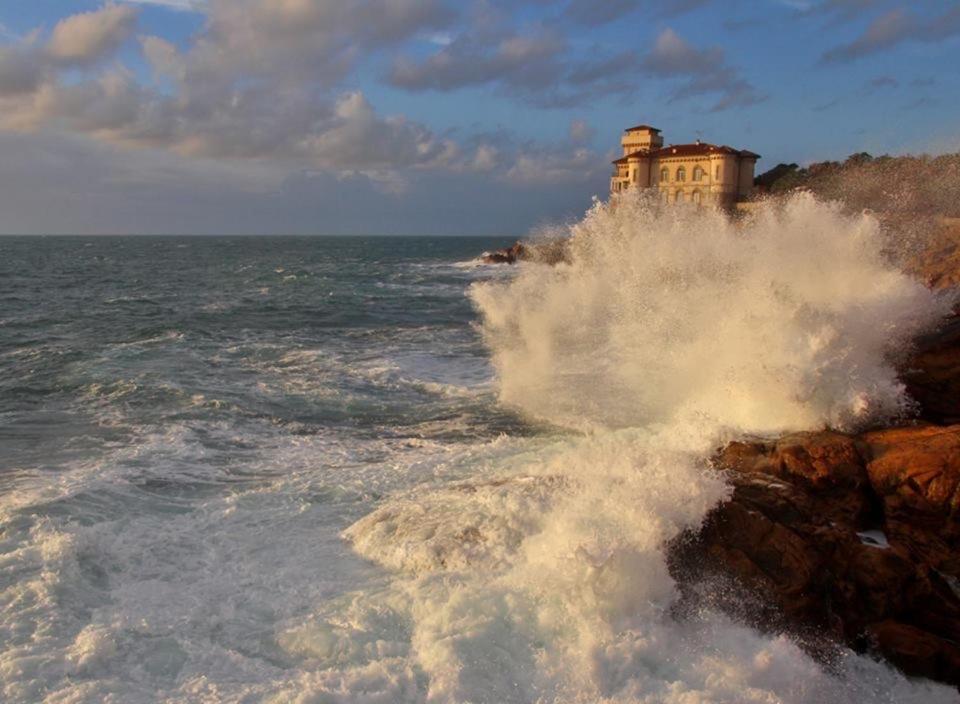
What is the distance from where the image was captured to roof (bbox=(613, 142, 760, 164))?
54.4 metres

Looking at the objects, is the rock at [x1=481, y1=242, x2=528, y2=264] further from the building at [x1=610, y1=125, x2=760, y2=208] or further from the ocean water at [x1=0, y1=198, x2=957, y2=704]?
the ocean water at [x1=0, y1=198, x2=957, y2=704]

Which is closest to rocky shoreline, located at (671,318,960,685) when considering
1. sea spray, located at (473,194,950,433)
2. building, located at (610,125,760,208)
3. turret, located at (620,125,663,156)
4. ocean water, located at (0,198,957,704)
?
ocean water, located at (0,198,957,704)

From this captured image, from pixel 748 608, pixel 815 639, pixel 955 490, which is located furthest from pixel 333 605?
pixel 955 490

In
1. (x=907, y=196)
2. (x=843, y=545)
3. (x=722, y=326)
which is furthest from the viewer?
(x=907, y=196)

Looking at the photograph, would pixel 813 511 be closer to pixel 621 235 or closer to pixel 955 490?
pixel 955 490

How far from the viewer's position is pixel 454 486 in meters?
9.50

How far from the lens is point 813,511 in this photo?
7.53 m

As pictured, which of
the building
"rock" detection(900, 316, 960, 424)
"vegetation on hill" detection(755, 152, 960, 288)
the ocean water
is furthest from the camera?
the building

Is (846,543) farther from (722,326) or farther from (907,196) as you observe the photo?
(907,196)

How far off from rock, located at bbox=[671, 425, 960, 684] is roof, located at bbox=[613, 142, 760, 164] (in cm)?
4993

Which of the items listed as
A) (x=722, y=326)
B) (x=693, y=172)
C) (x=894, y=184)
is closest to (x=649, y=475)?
(x=722, y=326)

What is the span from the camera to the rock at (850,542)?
6.52 meters

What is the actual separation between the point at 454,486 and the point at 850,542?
4538 mm

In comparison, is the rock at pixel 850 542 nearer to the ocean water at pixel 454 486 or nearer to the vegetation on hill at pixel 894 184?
the ocean water at pixel 454 486
